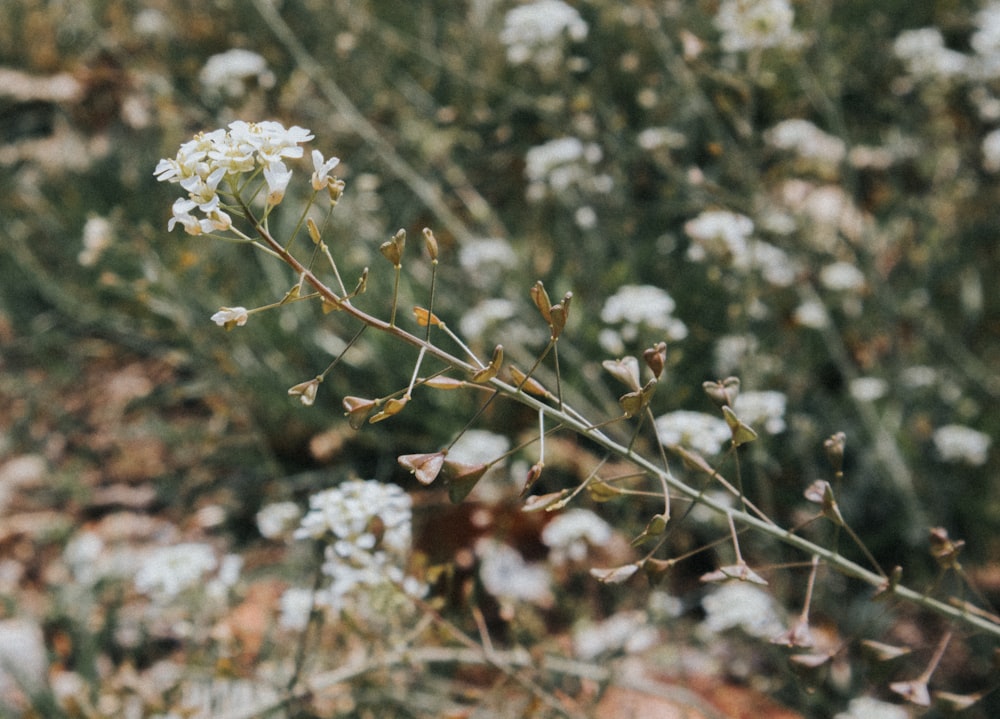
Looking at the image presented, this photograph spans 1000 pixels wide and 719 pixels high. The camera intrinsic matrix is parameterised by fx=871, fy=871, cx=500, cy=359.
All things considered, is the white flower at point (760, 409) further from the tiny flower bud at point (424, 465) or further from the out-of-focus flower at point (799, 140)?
the tiny flower bud at point (424, 465)

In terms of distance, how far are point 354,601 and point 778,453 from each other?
4.76ft

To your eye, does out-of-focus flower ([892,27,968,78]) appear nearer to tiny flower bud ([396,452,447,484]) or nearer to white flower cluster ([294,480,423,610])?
white flower cluster ([294,480,423,610])

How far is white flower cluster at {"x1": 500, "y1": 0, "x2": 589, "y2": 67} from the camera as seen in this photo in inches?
85.4

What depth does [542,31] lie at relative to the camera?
218cm

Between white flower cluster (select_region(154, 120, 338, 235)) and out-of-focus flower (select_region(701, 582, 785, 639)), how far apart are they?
46.5 inches

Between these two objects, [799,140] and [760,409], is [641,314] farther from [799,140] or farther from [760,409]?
[799,140]

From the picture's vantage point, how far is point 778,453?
250 cm

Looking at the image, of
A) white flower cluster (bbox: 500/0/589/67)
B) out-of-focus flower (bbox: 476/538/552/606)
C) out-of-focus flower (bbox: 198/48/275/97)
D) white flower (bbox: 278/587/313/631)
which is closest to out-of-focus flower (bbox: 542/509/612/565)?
out-of-focus flower (bbox: 476/538/552/606)

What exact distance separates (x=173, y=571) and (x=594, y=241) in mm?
1520

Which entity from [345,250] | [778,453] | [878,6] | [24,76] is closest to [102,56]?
[24,76]

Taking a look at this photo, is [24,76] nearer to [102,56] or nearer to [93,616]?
[102,56]

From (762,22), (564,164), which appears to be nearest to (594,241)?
(564,164)

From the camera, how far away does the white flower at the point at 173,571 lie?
1571 mm

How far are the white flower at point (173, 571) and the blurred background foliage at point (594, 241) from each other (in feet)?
1.76
